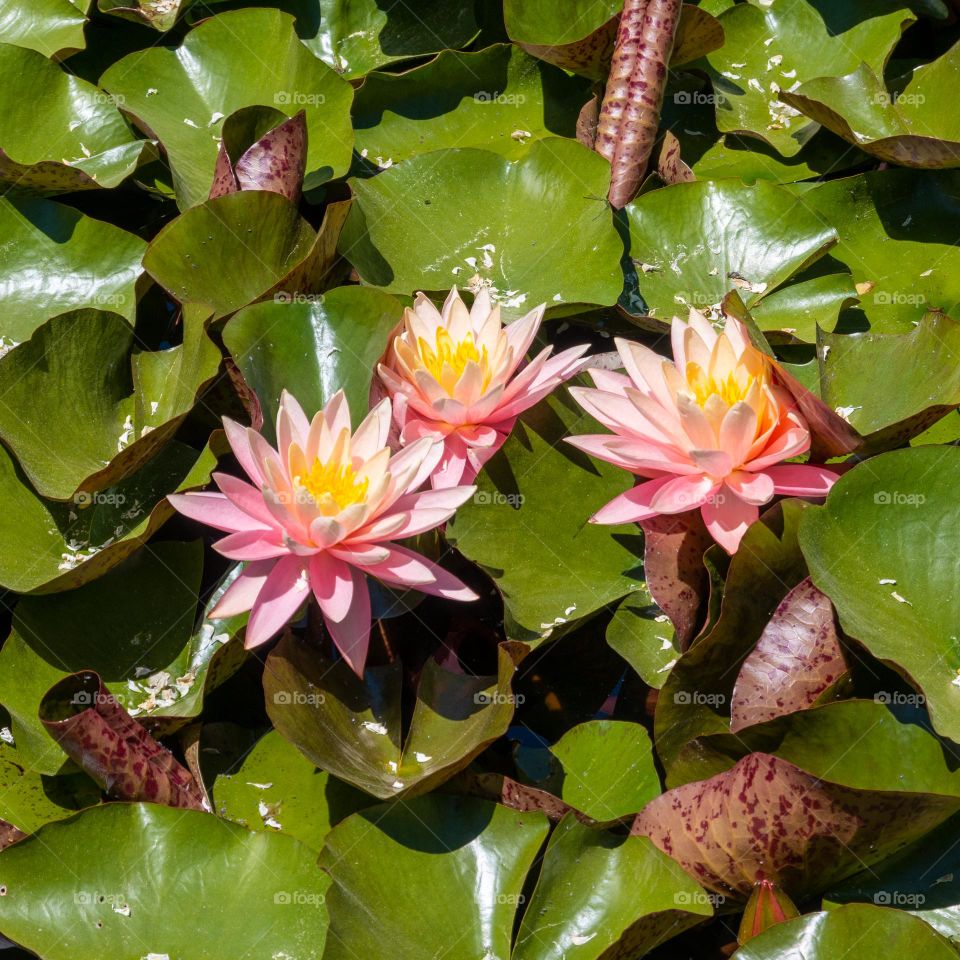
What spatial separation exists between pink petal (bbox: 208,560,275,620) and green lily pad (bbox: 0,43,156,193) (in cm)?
130

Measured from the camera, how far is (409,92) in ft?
9.41

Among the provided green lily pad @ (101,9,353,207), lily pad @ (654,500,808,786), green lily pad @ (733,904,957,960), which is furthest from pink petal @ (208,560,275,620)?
green lily pad @ (101,9,353,207)

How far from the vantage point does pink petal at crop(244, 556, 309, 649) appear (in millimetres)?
1698

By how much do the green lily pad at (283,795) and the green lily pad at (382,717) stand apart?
0.37 ft

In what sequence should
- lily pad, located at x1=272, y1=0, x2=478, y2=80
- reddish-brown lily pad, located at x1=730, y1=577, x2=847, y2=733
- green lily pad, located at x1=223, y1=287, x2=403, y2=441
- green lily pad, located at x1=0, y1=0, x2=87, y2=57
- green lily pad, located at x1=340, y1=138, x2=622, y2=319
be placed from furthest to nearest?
lily pad, located at x1=272, y1=0, x2=478, y2=80 → green lily pad, located at x1=0, y1=0, x2=87, y2=57 → green lily pad, located at x1=340, y1=138, x2=622, y2=319 → green lily pad, located at x1=223, y1=287, x2=403, y2=441 → reddish-brown lily pad, located at x1=730, y1=577, x2=847, y2=733

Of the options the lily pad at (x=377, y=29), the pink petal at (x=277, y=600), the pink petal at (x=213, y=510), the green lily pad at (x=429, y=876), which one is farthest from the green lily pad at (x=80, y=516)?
the lily pad at (x=377, y=29)

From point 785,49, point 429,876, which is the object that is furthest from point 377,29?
point 429,876

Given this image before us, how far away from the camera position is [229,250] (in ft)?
7.46

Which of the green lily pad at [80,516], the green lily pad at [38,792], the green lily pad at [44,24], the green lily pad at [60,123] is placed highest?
the green lily pad at [44,24]

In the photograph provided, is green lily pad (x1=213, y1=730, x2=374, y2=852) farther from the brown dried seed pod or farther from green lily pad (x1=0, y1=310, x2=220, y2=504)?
the brown dried seed pod

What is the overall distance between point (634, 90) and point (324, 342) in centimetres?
108

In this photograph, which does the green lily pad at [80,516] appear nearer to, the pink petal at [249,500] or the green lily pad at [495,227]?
the pink petal at [249,500]

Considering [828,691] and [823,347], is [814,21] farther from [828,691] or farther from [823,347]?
[828,691]

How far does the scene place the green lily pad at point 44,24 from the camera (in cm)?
282
